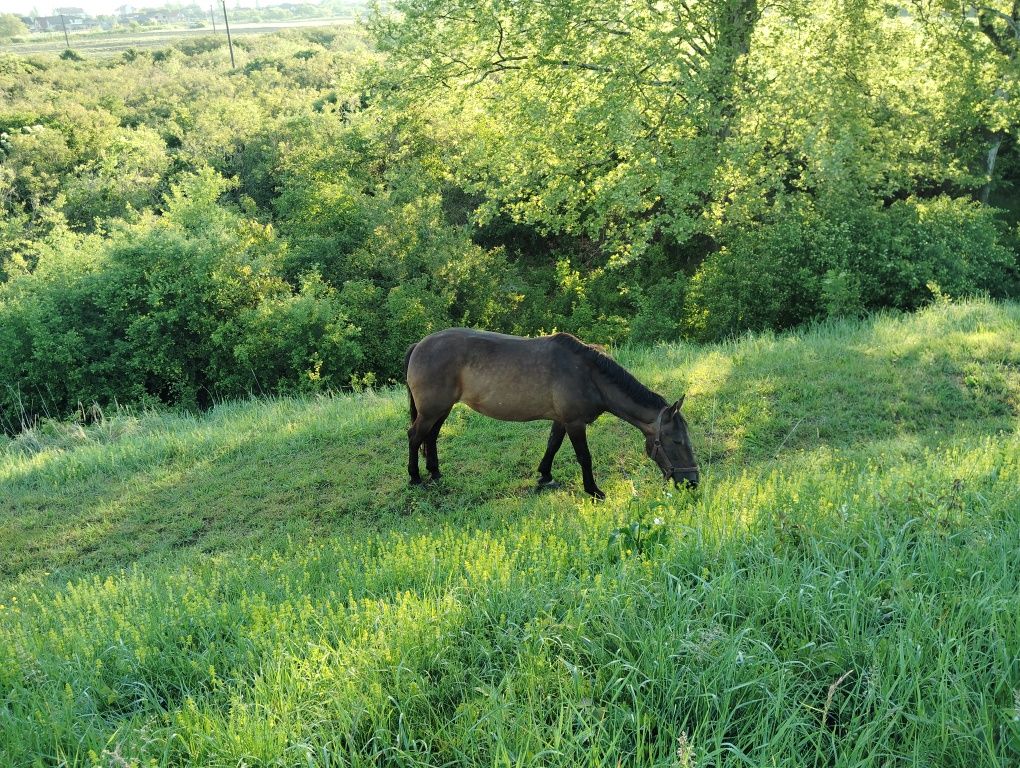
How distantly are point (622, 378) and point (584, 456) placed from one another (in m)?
1.00

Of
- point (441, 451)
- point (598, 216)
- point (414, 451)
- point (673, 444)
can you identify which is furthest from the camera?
point (598, 216)

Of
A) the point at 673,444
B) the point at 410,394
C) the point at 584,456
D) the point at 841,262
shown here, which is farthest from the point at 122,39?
the point at 673,444

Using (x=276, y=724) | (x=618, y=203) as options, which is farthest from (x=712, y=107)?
(x=276, y=724)

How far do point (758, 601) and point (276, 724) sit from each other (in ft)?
7.62

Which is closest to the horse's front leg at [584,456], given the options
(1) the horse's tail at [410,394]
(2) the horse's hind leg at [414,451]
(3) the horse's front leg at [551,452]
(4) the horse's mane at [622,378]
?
(3) the horse's front leg at [551,452]

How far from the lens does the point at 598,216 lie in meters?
18.6

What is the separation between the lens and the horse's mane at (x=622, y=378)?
8203 mm

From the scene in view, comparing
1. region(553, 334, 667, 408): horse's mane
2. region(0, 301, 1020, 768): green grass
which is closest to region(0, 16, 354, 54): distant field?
region(553, 334, 667, 408): horse's mane

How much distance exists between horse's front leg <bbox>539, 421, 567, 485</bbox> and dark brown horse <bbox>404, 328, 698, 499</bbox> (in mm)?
12

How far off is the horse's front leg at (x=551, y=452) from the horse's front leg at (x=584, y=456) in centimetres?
20

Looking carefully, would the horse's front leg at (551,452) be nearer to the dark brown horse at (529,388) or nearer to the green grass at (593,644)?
the dark brown horse at (529,388)

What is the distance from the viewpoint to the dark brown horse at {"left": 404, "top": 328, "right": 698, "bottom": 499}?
8328 millimetres

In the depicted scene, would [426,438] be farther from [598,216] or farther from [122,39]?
[122,39]

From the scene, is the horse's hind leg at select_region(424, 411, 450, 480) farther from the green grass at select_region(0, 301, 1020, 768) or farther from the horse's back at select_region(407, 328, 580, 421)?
the green grass at select_region(0, 301, 1020, 768)
